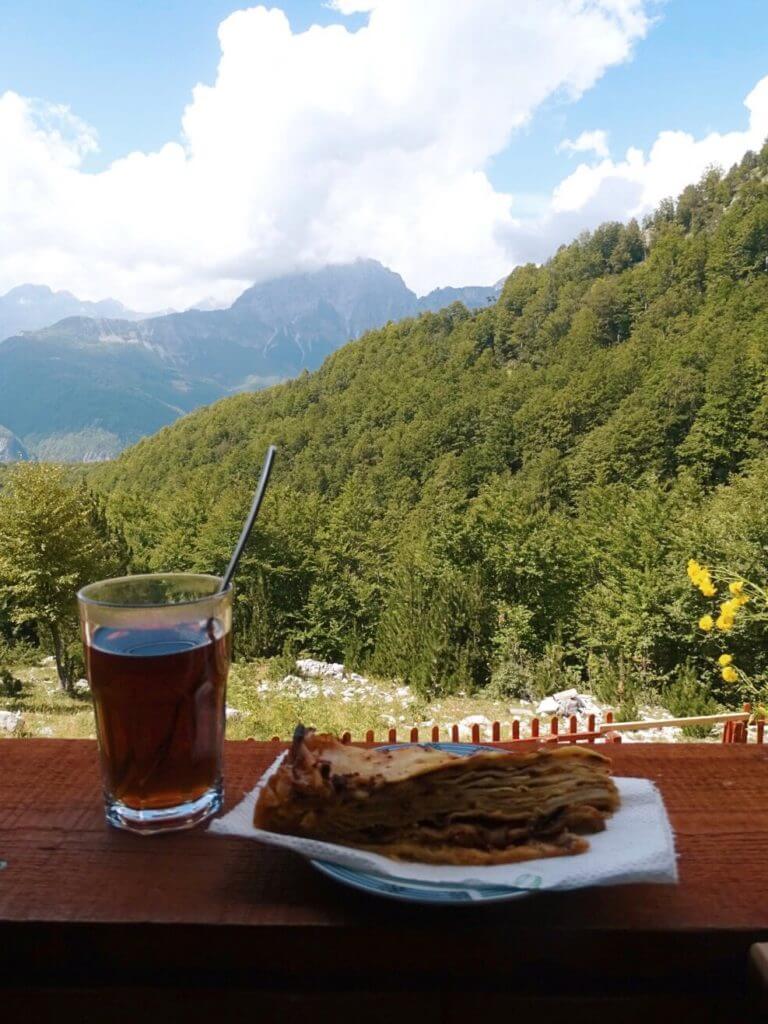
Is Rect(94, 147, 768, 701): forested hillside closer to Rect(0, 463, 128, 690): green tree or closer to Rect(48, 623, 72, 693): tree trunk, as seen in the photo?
Rect(48, 623, 72, 693): tree trunk

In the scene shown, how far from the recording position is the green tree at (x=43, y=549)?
44.2ft

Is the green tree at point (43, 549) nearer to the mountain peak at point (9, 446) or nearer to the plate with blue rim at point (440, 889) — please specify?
the plate with blue rim at point (440, 889)

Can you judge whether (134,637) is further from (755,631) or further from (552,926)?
(755,631)

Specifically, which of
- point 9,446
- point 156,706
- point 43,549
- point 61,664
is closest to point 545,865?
point 156,706

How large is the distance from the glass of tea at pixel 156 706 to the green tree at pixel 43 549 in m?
13.5

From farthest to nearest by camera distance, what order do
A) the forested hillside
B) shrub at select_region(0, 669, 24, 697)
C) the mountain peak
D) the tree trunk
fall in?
the mountain peak < the tree trunk < the forested hillside < shrub at select_region(0, 669, 24, 697)

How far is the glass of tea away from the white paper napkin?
0.31ft

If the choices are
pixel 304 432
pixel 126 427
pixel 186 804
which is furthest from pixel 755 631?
pixel 126 427

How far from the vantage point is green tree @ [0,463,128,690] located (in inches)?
530

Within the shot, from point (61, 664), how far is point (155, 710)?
14.5 meters

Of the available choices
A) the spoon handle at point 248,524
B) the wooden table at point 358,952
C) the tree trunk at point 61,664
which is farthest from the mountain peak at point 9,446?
the wooden table at point 358,952

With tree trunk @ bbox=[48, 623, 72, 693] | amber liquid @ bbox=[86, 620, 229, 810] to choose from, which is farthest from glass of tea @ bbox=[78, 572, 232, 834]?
tree trunk @ bbox=[48, 623, 72, 693]

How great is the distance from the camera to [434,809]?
493 mm

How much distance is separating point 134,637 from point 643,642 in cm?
1131
